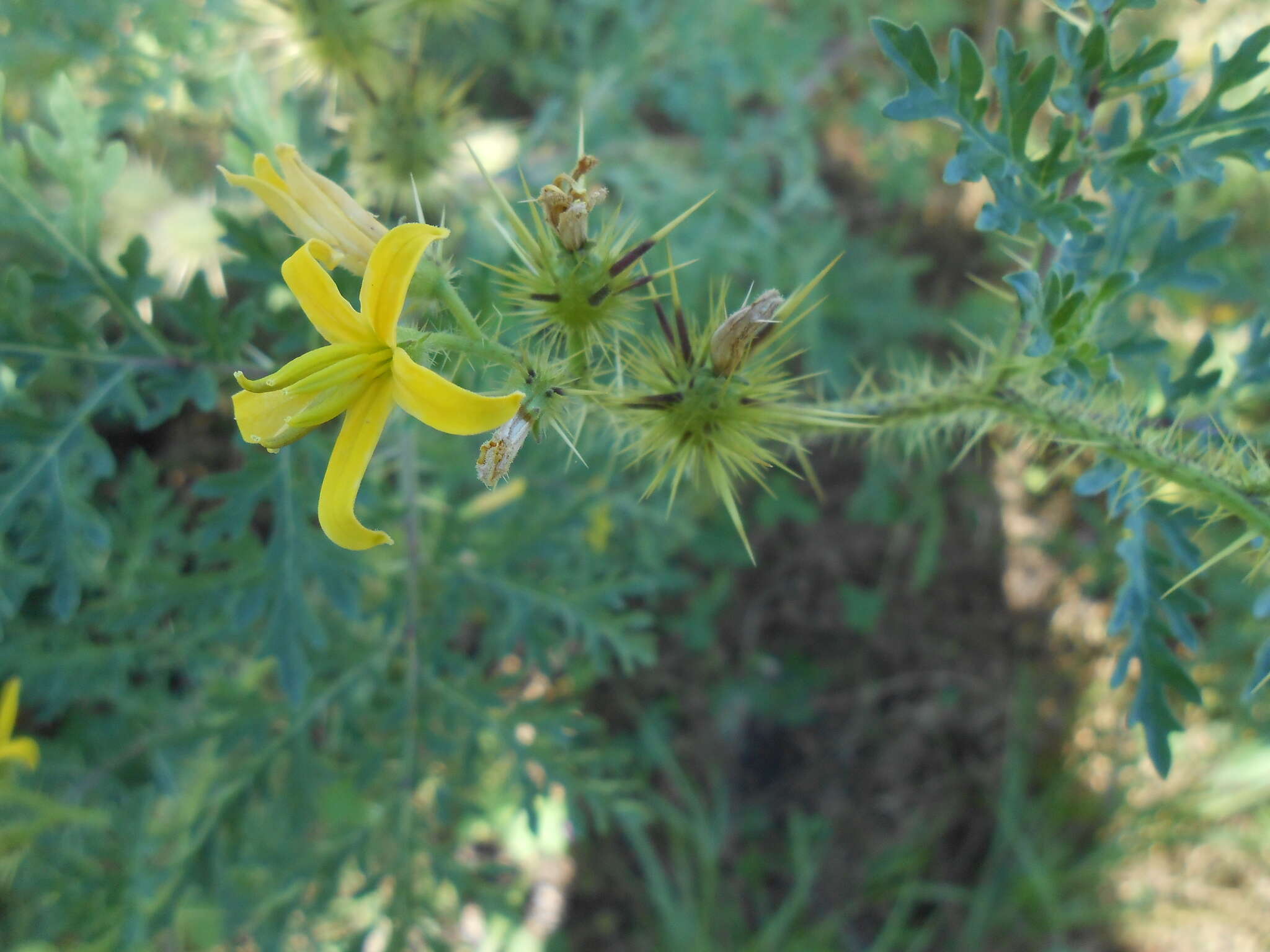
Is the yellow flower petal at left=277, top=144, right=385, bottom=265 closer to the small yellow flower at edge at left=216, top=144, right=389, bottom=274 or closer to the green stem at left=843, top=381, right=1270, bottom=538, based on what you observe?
the small yellow flower at edge at left=216, top=144, right=389, bottom=274

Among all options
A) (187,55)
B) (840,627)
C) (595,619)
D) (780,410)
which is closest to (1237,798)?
(840,627)

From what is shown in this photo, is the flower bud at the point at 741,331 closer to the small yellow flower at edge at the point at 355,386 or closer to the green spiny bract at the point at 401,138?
the small yellow flower at edge at the point at 355,386

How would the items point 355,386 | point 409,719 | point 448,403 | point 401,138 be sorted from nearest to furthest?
1. point 448,403
2. point 355,386
3. point 401,138
4. point 409,719

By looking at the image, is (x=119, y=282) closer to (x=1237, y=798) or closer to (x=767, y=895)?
(x=767, y=895)

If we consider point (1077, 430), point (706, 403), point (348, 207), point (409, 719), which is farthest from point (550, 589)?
point (1077, 430)

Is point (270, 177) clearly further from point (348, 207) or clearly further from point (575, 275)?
point (575, 275)

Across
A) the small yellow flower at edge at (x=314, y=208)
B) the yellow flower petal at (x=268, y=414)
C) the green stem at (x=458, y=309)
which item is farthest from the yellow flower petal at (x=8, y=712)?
the green stem at (x=458, y=309)
